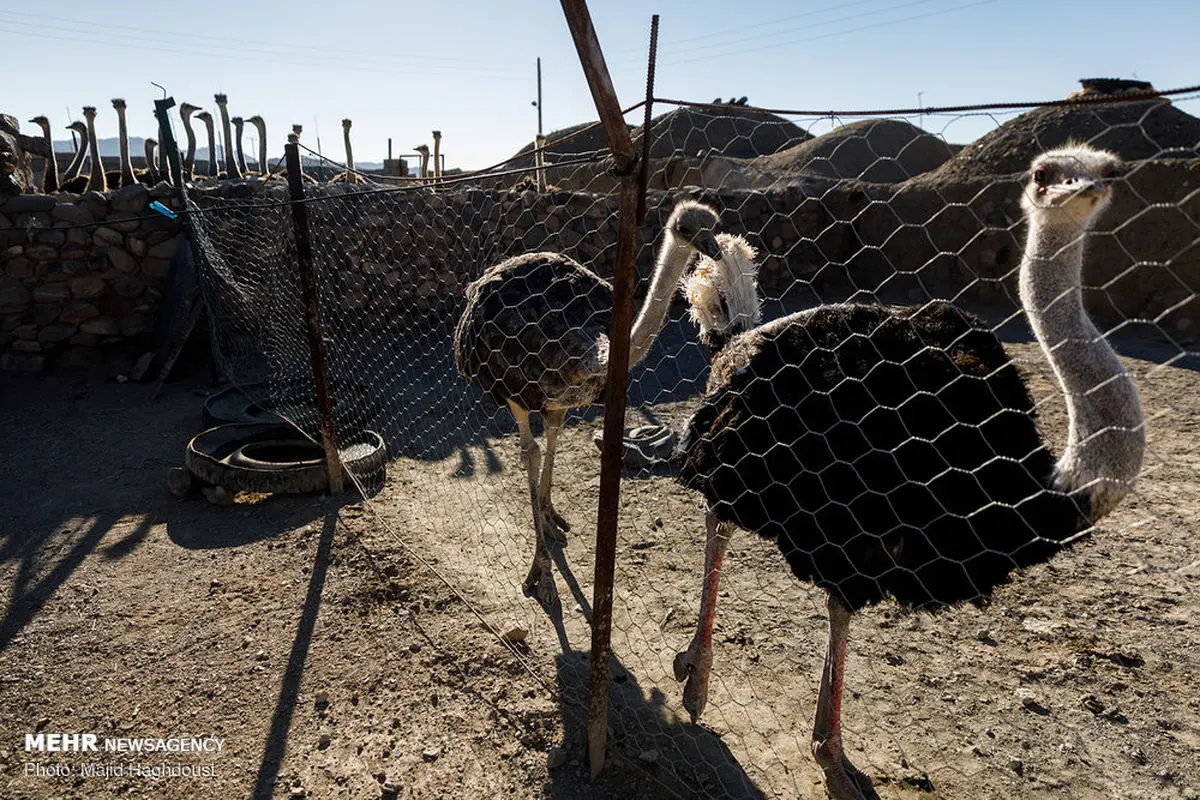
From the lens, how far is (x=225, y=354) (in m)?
6.97

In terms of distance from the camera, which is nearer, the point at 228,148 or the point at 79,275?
the point at 79,275

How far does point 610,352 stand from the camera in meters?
2.11

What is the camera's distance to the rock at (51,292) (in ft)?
23.6

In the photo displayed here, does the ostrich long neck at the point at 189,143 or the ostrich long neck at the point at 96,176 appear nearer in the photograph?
the ostrich long neck at the point at 96,176

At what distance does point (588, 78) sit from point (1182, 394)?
6.03 m

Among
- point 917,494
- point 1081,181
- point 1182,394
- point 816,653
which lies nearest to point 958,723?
point 816,653

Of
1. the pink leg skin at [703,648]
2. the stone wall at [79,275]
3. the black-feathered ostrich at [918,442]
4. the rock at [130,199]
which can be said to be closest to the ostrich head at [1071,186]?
the black-feathered ostrich at [918,442]

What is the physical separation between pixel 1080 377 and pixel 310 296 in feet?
11.4

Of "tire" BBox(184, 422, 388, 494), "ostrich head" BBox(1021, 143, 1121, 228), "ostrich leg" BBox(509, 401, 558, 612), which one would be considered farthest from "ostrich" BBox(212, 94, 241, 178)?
"ostrich head" BBox(1021, 143, 1121, 228)

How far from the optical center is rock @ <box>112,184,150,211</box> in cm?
728

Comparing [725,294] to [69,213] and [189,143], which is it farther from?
[189,143]

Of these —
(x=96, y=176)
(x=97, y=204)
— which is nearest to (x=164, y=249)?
(x=97, y=204)

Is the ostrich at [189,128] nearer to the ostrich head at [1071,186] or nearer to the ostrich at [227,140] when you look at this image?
the ostrich at [227,140]

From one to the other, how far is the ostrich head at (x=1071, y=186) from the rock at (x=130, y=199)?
768 cm
